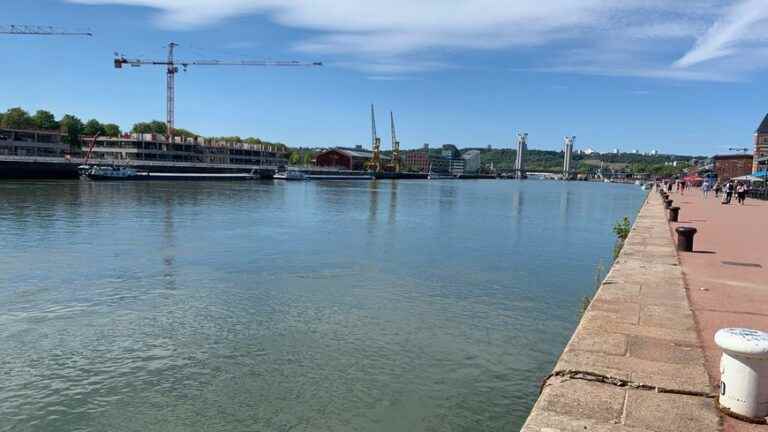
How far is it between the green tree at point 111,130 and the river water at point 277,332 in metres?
140

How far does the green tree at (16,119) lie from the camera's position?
121 metres

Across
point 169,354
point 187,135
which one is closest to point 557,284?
point 169,354

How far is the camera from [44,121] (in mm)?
131625

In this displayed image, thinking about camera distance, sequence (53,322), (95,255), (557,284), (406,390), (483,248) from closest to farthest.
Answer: (406,390)
(53,322)
(557,284)
(95,255)
(483,248)

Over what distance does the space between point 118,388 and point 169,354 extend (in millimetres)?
1414

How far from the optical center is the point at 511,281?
53.4 feet

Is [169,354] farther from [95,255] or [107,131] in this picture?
[107,131]

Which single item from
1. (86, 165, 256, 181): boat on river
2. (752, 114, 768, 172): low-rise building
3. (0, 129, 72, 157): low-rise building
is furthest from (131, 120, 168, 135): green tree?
(752, 114, 768, 172): low-rise building

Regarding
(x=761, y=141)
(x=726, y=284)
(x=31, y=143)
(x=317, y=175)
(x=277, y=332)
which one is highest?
(x=761, y=141)

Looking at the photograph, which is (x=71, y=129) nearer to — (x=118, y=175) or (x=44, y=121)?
(x=44, y=121)

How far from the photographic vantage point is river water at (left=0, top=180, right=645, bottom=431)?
25.0 feet

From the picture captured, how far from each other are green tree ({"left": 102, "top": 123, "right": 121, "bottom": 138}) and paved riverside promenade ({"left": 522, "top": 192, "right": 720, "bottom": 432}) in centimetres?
15996

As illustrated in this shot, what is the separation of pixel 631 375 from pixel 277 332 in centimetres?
672

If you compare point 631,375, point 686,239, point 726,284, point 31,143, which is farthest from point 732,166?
point 631,375
